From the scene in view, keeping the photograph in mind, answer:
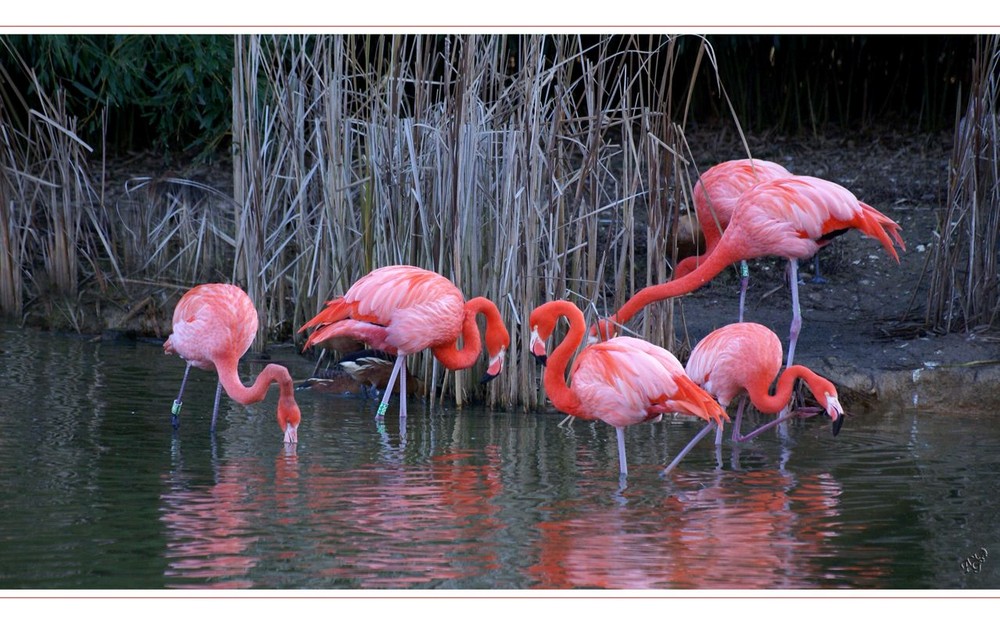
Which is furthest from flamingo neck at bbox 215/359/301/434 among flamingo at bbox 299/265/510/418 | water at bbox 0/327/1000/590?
flamingo at bbox 299/265/510/418

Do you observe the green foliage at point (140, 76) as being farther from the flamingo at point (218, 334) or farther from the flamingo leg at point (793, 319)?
the flamingo leg at point (793, 319)

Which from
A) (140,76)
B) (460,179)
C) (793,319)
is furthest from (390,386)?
(140,76)

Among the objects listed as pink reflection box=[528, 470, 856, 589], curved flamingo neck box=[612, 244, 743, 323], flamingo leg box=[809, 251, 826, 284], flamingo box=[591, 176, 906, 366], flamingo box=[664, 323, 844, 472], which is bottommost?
pink reflection box=[528, 470, 856, 589]

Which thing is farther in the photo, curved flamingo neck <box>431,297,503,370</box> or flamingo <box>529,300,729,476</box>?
curved flamingo neck <box>431,297,503,370</box>

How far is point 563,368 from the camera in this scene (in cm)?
498

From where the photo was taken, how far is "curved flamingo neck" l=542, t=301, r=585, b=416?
4.91 m

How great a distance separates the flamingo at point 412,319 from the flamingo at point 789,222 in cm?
74

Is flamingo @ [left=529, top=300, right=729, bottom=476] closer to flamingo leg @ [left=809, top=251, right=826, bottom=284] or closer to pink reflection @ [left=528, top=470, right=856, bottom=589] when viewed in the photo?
pink reflection @ [left=528, top=470, right=856, bottom=589]

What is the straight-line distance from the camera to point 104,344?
7625mm

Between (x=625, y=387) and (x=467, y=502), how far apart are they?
79cm

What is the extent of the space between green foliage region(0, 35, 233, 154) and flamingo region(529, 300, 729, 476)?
15.1 ft

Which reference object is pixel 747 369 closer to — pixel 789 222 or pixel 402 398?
pixel 789 222

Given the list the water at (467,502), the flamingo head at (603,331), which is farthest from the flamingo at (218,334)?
the flamingo head at (603,331)
